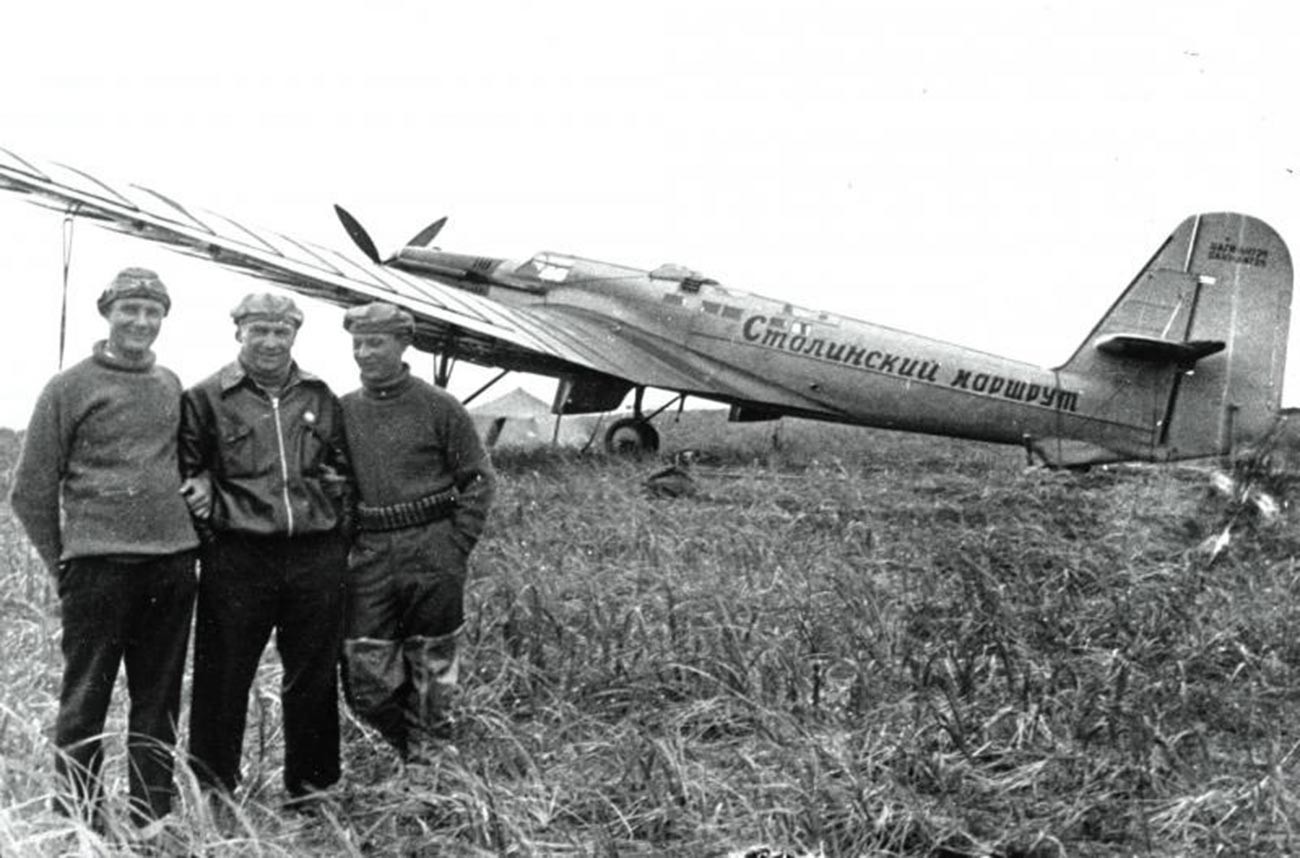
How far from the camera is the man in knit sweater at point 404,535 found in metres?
3.97

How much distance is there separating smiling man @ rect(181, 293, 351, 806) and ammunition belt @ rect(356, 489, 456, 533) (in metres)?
0.15

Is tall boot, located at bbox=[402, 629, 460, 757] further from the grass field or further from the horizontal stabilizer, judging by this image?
the horizontal stabilizer

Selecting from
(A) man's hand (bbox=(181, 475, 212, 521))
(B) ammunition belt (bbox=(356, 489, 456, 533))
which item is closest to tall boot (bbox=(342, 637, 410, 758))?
(B) ammunition belt (bbox=(356, 489, 456, 533))

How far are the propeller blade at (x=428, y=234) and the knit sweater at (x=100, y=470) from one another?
41.2ft

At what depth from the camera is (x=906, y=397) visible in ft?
39.3

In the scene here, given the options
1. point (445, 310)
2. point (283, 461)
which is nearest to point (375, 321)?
point (283, 461)

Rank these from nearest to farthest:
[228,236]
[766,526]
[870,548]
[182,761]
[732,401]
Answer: [182,761], [870,548], [766,526], [228,236], [732,401]

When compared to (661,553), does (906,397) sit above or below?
above

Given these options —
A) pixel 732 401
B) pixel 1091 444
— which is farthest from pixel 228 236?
pixel 1091 444

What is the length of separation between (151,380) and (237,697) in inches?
38.9

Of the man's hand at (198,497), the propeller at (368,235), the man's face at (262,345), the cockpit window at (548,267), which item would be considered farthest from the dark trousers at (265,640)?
the propeller at (368,235)

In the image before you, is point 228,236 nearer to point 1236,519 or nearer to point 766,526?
point 766,526

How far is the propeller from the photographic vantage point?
15.5m

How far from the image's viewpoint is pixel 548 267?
1446cm
